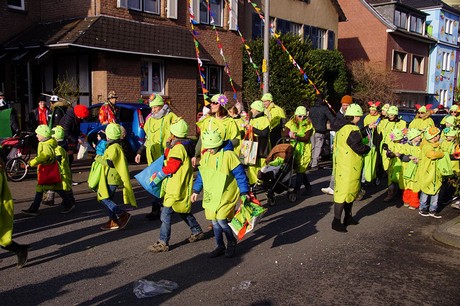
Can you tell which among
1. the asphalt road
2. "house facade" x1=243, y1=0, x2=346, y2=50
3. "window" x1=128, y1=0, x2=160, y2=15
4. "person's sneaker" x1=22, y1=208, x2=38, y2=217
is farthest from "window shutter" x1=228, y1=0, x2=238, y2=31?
"person's sneaker" x1=22, y1=208, x2=38, y2=217

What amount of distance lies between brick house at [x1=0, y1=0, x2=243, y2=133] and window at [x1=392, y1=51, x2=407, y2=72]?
67.8 feet

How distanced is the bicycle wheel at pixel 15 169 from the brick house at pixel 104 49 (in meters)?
6.03

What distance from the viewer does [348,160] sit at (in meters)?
6.64

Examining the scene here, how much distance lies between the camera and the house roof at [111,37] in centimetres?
1591

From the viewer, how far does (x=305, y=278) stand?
502cm

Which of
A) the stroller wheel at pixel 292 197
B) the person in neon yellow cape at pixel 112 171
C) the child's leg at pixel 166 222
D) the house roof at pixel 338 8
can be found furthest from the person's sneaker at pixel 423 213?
the house roof at pixel 338 8

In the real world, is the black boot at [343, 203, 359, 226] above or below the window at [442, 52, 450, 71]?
below

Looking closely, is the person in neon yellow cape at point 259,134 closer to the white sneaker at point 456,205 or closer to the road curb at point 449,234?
the road curb at point 449,234

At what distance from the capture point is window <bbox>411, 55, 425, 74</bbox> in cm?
3906

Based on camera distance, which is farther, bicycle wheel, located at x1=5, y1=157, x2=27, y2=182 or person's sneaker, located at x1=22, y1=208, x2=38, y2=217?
bicycle wheel, located at x1=5, y1=157, x2=27, y2=182

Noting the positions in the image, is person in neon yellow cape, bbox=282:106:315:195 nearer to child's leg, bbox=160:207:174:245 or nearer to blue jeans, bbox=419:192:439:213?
blue jeans, bbox=419:192:439:213

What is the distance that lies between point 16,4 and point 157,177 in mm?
15816

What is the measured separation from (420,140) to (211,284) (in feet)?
17.6

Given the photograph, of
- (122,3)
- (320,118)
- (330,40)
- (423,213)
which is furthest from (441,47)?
(423,213)
